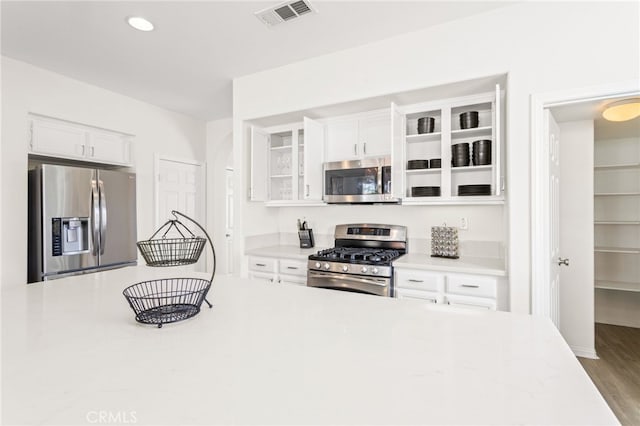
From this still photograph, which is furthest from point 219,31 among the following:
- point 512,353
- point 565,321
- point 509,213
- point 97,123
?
point 565,321

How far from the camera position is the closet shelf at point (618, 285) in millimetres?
3287

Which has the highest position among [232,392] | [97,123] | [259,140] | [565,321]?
[97,123]

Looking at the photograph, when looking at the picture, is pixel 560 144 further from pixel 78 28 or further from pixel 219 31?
pixel 78 28

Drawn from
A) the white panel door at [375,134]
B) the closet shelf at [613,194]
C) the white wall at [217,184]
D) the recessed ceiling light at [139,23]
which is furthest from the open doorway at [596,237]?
the white wall at [217,184]

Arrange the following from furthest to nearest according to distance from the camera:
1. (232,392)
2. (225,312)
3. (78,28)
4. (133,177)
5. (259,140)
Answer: (133,177)
(259,140)
(78,28)
(225,312)
(232,392)

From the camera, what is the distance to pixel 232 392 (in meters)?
0.67

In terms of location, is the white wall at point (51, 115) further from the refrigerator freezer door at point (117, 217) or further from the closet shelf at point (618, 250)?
the closet shelf at point (618, 250)

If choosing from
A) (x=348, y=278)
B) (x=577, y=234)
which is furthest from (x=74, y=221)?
(x=577, y=234)

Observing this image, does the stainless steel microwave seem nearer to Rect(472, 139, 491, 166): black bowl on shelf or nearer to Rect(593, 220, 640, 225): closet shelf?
Rect(472, 139, 491, 166): black bowl on shelf

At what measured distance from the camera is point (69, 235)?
3.07 metres

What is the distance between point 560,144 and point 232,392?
10.9 feet
